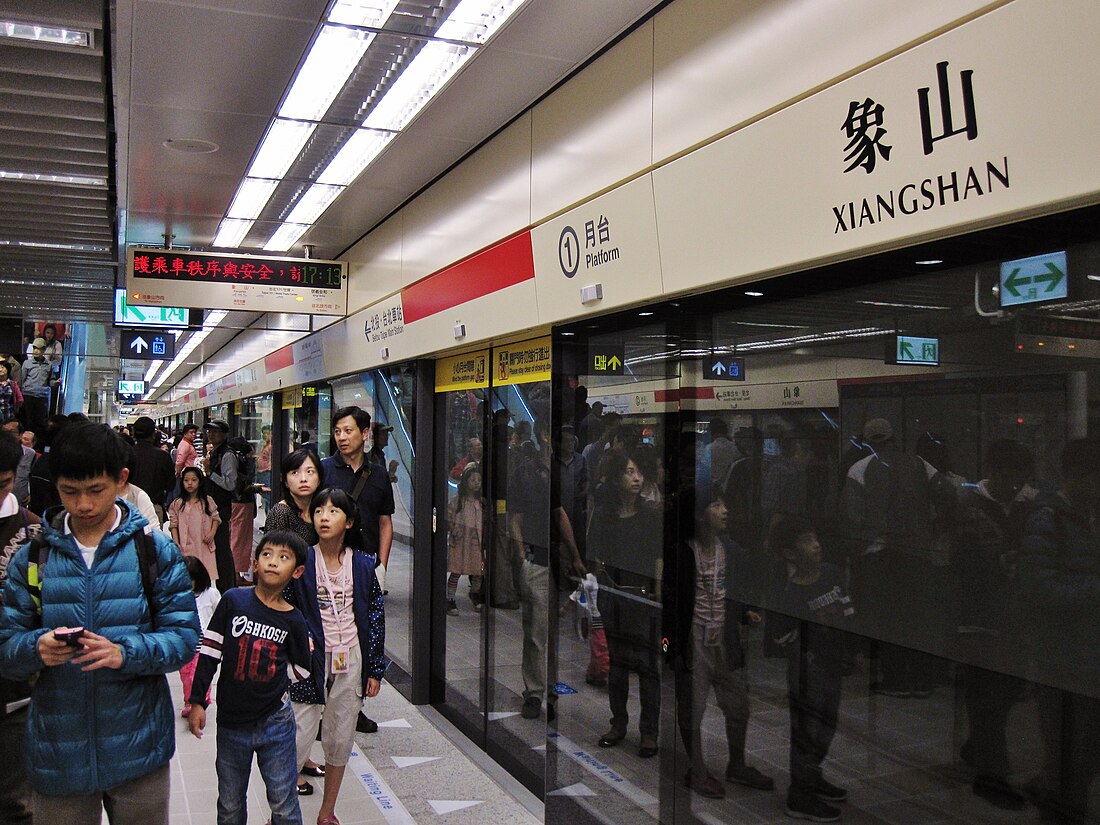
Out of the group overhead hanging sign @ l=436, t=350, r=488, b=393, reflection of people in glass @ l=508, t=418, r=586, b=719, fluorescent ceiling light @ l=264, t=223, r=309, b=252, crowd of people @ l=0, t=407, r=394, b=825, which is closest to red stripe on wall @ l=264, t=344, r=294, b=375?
fluorescent ceiling light @ l=264, t=223, r=309, b=252

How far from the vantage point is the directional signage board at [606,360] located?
12.9 ft

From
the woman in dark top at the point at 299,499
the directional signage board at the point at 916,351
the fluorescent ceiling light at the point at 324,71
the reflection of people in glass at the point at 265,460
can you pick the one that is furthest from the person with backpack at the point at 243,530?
the directional signage board at the point at 916,351

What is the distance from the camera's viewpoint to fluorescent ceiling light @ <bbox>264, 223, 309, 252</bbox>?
Result: 24.0 feet

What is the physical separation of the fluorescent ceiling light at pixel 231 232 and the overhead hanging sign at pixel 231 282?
0.73ft

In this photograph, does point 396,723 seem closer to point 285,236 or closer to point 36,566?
point 36,566

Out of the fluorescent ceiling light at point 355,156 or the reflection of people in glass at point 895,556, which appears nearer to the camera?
the reflection of people in glass at point 895,556

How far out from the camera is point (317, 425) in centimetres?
1084

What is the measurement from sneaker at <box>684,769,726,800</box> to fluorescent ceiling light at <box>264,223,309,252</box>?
5.22 m

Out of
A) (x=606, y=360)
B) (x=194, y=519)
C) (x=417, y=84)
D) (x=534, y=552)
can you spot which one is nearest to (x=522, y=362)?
(x=534, y=552)

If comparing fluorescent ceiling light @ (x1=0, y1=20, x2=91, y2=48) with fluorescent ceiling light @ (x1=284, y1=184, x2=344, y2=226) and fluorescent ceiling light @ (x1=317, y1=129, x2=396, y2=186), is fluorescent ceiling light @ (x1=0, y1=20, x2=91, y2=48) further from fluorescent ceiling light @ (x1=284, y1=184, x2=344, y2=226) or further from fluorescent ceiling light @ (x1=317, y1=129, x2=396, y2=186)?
fluorescent ceiling light @ (x1=284, y1=184, x2=344, y2=226)

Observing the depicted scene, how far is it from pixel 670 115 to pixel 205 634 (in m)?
2.43

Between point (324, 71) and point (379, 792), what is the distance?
339 centimetres

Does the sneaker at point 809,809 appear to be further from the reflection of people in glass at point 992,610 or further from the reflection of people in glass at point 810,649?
the reflection of people in glass at point 992,610

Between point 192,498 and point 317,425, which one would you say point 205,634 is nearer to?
point 192,498
